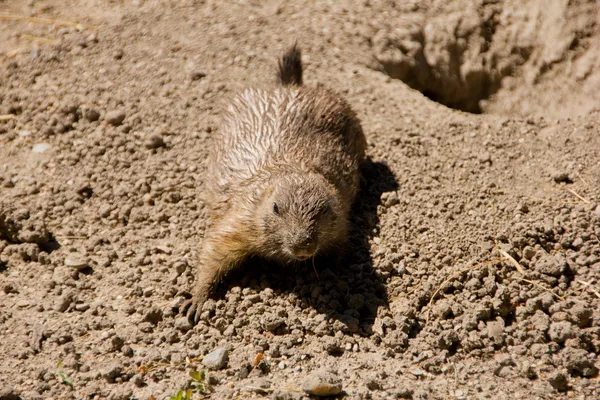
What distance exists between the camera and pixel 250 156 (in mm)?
5617

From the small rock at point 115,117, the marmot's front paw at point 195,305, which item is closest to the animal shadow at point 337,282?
the marmot's front paw at point 195,305

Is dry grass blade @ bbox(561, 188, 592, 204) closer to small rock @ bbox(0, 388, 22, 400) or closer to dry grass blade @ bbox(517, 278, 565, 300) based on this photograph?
dry grass blade @ bbox(517, 278, 565, 300)

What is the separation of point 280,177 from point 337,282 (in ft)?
3.28

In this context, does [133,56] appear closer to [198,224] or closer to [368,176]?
[198,224]

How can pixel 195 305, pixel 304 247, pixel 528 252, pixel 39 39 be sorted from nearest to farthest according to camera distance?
pixel 304 247 < pixel 195 305 < pixel 528 252 < pixel 39 39

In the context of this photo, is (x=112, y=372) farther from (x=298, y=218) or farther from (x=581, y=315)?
(x=581, y=315)

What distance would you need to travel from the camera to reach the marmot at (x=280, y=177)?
4.96m

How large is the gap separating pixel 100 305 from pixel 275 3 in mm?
4761

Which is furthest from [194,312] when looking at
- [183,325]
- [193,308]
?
[183,325]

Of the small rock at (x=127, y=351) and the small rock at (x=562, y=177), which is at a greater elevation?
the small rock at (x=562, y=177)

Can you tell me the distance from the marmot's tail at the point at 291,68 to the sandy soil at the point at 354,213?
59 centimetres

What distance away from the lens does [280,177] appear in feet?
17.3

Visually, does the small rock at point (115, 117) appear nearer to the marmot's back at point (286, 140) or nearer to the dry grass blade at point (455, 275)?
the marmot's back at point (286, 140)

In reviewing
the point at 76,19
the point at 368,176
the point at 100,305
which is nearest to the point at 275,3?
the point at 76,19
